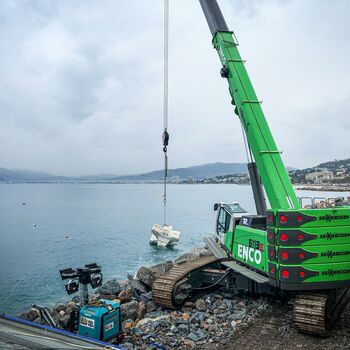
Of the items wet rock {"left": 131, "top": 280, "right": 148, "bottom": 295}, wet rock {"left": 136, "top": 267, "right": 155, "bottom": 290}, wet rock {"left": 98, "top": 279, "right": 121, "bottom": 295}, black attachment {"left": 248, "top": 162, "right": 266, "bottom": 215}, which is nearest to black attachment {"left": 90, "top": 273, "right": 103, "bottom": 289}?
black attachment {"left": 248, "top": 162, "right": 266, "bottom": 215}

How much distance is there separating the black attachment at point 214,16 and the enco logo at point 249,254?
6.40 metres

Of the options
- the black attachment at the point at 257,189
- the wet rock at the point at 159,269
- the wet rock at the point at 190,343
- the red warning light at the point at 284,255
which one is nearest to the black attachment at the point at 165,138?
the black attachment at the point at 257,189

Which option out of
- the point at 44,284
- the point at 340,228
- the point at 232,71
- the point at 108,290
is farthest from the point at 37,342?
the point at 44,284

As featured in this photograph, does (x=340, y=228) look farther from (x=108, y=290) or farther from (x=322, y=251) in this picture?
(x=108, y=290)

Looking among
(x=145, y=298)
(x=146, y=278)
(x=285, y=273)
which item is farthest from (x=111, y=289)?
(x=285, y=273)

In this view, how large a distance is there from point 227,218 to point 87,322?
17.8ft

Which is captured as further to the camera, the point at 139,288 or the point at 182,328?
the point at 139,288

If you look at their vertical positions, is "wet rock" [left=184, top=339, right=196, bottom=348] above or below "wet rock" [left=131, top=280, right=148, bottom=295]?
above

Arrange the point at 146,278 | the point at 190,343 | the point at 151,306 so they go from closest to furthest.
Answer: the point at 190,343 < the point at 151,306 < the point at 146,278

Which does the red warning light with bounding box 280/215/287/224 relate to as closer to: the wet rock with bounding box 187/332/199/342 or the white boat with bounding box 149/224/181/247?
the wet rock with bounding box 187/332/199/342

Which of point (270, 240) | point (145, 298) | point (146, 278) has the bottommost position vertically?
point (145, 298)

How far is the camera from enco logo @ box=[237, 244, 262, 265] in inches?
360

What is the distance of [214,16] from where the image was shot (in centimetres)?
1099

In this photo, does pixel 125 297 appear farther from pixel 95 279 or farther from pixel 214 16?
pixel 214 16
